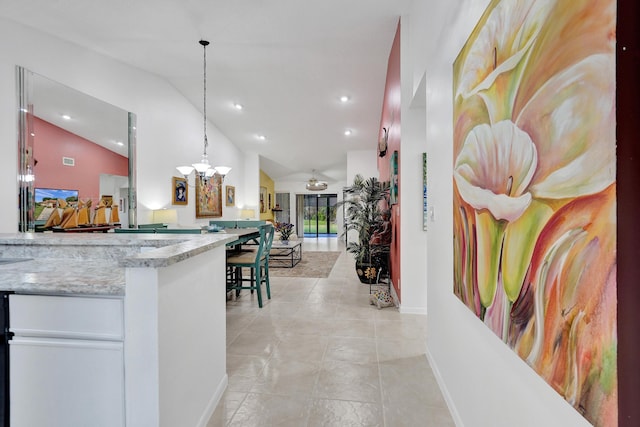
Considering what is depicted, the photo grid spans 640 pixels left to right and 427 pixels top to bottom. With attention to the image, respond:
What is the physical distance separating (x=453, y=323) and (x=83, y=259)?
7.23ft

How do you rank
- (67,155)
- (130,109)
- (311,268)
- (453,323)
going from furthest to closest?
(311,268)
(130,109)
(67,155)
(453,323)

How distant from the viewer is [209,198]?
7285 mm

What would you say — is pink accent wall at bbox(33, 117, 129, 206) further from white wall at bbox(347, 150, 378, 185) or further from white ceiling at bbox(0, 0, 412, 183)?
white wall at bbox(347, 150, 378, 185)

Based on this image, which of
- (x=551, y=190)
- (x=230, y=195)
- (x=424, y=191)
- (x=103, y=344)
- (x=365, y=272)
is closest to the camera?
(x=551, y=190)

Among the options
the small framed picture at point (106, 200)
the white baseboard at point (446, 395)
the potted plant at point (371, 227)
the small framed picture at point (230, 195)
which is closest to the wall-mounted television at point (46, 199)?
the small framed picture at point (106, 200)

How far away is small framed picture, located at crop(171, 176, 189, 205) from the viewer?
600 cm

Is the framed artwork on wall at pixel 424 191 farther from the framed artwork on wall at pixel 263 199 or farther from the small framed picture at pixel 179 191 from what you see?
the framed artwork on wall at pixel 263 199

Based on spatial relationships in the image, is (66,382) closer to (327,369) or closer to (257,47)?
(327,369)

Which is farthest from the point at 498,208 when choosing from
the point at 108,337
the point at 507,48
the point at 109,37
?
the point at 109,37

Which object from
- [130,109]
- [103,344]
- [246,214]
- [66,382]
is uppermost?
[130,109]

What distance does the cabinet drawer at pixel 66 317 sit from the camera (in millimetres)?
1243

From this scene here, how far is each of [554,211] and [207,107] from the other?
23.0ft

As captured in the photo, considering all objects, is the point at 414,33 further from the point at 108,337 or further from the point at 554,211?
the point at 108,337

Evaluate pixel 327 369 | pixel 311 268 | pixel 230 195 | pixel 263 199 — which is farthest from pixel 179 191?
pixel 327 369
